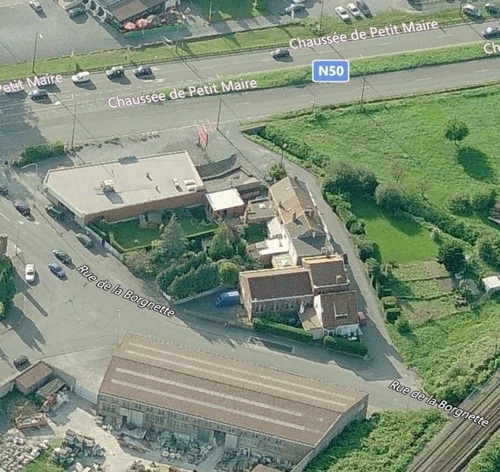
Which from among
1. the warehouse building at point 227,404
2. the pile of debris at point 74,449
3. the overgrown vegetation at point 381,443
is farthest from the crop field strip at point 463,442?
the pile of debris at point 74,449

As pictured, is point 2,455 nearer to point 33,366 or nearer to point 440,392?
point 33,366

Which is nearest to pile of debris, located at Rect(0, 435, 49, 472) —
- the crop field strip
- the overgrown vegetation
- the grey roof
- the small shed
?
the small shed

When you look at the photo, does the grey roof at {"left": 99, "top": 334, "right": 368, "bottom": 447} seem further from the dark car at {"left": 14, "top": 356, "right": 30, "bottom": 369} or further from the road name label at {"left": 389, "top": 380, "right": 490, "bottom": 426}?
the dark car at {"left": 14, "top": 356, "right": 30, "bottom": 369}

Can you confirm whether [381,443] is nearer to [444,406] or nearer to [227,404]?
[444,406]

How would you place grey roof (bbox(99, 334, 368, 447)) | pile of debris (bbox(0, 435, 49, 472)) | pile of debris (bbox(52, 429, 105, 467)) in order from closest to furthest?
1. pile of debris (bbox(0, 435, 49, 472))
2. pile of debris (bbox(52, 429, 105, 467))
3. grey roof (bbox(99, 334, 368, 447))

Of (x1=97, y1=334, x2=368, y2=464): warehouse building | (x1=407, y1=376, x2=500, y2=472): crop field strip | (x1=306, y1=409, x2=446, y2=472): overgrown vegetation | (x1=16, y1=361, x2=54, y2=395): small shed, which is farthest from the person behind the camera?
(x1=16, y1=361, x2=54, y2=395): small shed

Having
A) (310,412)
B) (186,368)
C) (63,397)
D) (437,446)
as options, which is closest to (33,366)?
Result: (63,397)
